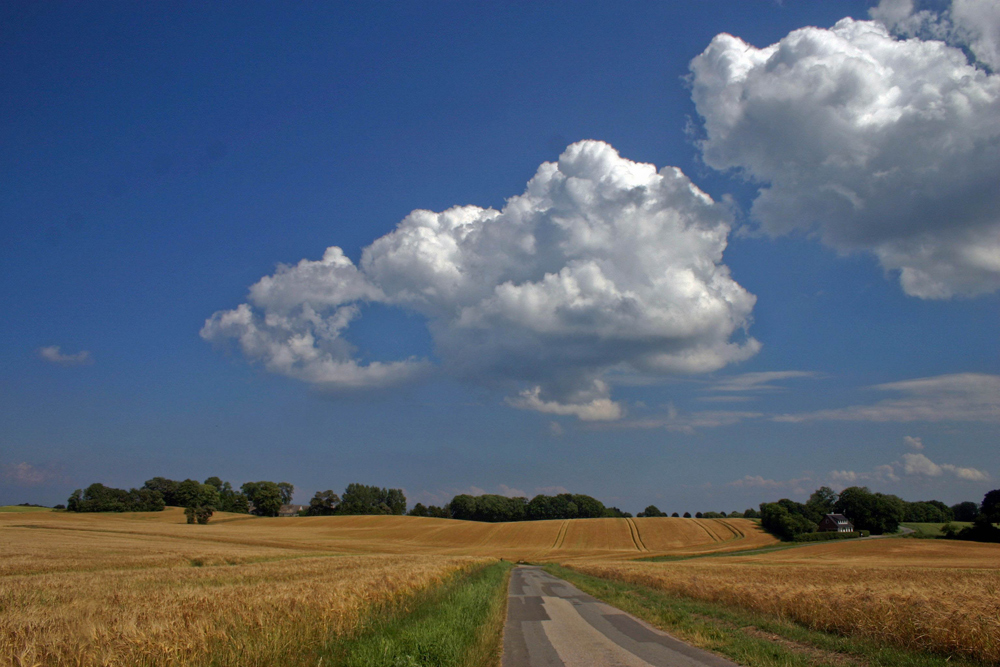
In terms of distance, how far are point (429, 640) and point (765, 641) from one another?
8.15 metres

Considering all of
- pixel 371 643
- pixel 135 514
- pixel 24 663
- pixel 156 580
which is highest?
pixel 24 663

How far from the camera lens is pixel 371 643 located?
933 centimetres

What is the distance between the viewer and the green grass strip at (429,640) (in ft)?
27.7

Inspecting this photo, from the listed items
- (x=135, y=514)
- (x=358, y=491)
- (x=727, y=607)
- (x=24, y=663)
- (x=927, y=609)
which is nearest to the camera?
(x=24, y=663)

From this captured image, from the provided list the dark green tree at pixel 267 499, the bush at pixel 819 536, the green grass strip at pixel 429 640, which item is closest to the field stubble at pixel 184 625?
the green grass strip at pixel 429 640

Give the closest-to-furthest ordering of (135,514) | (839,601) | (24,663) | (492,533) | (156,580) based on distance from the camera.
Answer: (24,663), (839,601), (156,580), (492,533), (135,514)

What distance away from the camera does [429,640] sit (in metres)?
9.35

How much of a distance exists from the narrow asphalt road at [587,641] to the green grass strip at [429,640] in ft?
1.58

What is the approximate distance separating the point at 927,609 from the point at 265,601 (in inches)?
582

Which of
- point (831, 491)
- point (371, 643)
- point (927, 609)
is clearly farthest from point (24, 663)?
point (831, 491)

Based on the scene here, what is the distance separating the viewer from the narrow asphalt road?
382 inches

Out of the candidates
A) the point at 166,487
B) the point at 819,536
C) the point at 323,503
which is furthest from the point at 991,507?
the point at 166,487

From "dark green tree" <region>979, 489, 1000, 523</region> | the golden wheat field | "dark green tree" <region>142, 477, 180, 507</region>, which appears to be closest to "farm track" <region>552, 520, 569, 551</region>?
the golden wheat field

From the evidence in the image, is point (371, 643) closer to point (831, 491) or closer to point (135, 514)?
point (135, 514)
